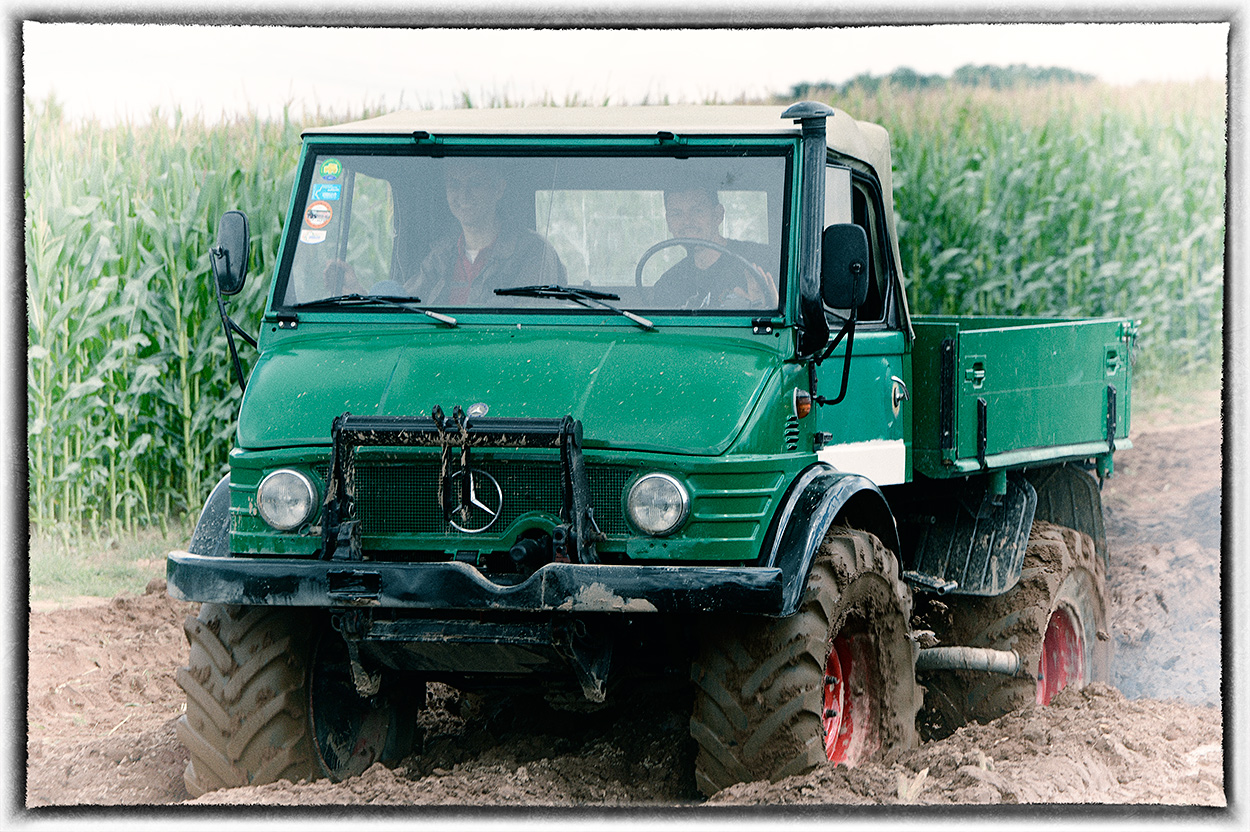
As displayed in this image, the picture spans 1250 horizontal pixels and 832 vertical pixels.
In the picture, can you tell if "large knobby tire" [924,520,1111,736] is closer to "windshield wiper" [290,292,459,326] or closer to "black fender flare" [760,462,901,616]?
"black fender flare" [760,462,901,616]

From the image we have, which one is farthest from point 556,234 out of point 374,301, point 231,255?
point 231,255

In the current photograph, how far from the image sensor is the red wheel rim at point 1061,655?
811 cm

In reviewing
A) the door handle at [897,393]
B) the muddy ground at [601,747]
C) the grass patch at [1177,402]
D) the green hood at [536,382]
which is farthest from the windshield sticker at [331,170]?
the grass patch at [1177,402]

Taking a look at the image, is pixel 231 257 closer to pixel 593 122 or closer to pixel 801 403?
pixel 593 122

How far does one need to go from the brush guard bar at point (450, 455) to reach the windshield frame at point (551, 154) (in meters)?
0.73

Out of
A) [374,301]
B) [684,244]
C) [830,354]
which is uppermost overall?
[684,244]

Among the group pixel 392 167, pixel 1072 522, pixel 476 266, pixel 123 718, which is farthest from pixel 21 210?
pixel 1072 522

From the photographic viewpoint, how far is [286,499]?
5.31 meters

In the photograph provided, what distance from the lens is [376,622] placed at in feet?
17.1

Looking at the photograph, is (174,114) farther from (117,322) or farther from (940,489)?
(940,489)

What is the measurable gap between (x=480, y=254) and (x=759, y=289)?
1.11 meters

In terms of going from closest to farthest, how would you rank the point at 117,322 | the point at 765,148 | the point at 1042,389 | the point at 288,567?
the point at 288,567, the point at 765,148, the point at 1042,389, the point at 117,322

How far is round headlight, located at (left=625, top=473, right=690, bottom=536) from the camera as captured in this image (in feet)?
16.7

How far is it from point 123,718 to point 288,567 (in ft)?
10.8
